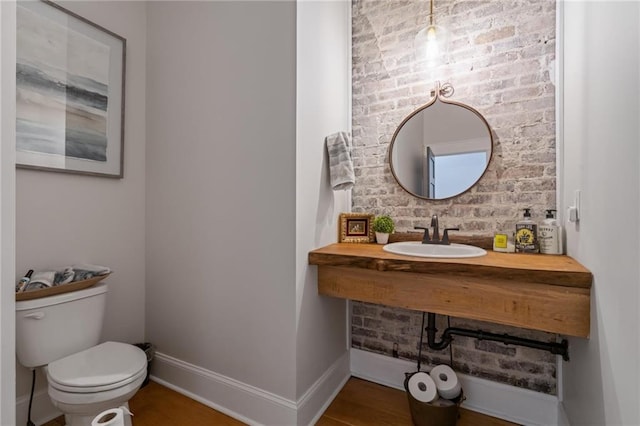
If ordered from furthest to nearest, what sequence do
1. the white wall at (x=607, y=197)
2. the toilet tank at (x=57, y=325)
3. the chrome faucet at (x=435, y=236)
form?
the chrome faucet at (x=435, y=236), the toilet tank at (x=57, y=325), the white wall at (x=607, y=197)

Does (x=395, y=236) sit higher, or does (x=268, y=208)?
(x=268, y=208)

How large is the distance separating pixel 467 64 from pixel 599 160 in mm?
1024

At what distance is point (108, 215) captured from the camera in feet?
6.10

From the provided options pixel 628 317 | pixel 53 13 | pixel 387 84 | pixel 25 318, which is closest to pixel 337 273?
pixel 628 317

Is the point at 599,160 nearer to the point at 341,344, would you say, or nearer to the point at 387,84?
the point at 387,84

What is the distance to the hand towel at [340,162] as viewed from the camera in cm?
171

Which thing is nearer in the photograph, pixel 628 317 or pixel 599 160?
pixel 628 317

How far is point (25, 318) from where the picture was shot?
4.29 ft

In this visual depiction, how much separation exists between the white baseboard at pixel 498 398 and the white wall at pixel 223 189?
770 millimetres

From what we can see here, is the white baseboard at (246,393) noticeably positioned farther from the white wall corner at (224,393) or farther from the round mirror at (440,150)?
the round mirror at (440,150)

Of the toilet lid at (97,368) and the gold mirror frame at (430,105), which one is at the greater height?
the gold mirror frame at (430,105)

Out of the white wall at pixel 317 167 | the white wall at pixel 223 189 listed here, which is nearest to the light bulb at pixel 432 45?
the white wall at pixel 317 167

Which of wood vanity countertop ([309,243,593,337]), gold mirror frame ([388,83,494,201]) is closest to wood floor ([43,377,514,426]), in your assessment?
wood vanity countertop ([309,243,593,337])

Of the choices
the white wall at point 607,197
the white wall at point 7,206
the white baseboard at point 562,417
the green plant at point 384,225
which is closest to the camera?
the white wall at point 607,197
